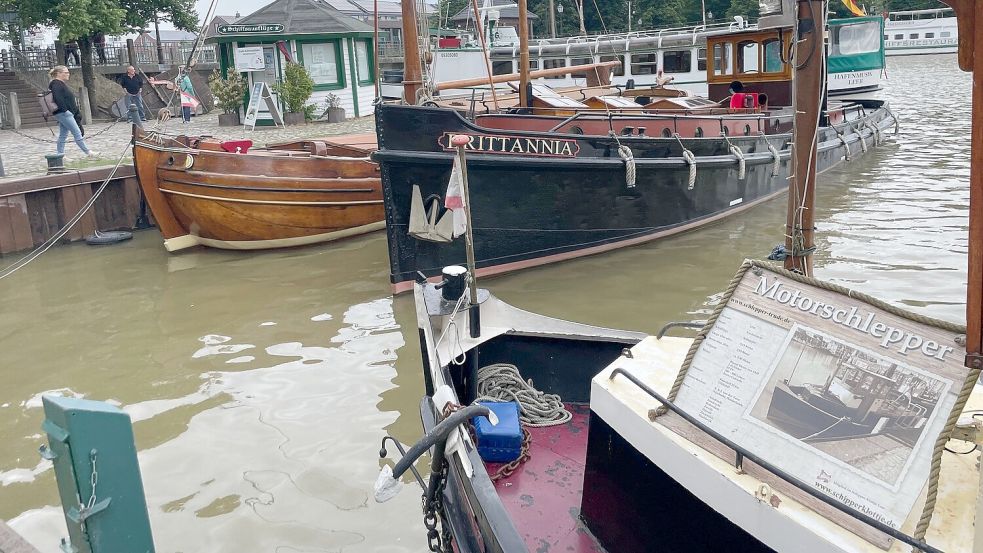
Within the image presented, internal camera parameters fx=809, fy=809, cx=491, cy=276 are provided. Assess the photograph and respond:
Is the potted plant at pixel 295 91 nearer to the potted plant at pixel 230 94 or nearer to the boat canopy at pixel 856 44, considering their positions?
the potted plant at pixel 230 94

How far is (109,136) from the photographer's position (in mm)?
18094

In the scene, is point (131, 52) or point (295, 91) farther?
point (131, 52)

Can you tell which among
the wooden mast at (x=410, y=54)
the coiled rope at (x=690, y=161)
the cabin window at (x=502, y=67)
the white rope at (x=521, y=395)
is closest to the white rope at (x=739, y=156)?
the coiled rope at (x=690, y=161)

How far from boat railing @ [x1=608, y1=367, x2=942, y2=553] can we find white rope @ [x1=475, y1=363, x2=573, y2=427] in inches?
56.4

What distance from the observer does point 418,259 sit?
9000 millimetres

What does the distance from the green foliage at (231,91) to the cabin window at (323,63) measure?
1812mm

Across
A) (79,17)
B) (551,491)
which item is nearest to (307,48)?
(79,17)

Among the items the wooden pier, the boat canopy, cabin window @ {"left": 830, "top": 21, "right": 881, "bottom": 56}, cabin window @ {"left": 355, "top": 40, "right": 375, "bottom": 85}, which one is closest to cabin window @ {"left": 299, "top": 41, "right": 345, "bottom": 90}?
cabin window @ {"left": 355, "top": 40, "right": 375, "bottom": 85}

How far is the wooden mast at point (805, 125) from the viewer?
440cm

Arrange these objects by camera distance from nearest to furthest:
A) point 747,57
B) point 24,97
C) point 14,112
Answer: point 747,57 → point 14,112 → point 24,97

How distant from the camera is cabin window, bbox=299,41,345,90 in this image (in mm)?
21250

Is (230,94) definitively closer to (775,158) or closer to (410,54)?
(410,54)

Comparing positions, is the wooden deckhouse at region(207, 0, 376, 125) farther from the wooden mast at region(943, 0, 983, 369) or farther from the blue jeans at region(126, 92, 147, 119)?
the wooden mast at region(943, 0, 983, 369)

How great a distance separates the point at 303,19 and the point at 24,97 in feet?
27.9
